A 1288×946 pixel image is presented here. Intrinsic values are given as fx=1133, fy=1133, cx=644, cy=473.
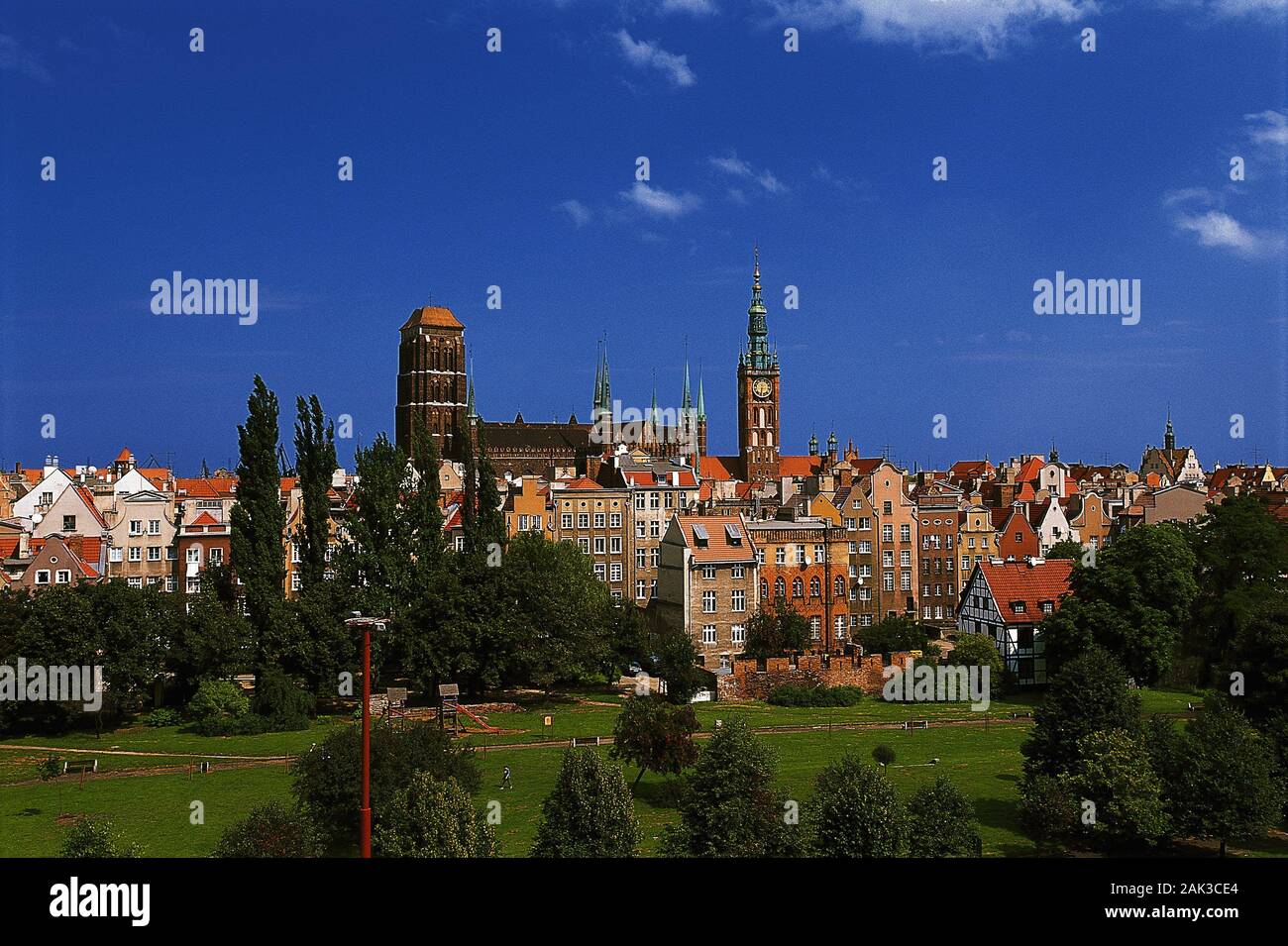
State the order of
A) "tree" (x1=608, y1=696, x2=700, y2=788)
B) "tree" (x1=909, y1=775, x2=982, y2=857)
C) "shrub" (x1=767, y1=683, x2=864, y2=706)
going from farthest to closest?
1. "shrub" (x1=767, y1=683, x2=864, y2=706)
2. "tree" (x1=608, y1=696, x2=700, y2=788)
3. "tree" (x1=909, y1=775, x2=982, y2=857)

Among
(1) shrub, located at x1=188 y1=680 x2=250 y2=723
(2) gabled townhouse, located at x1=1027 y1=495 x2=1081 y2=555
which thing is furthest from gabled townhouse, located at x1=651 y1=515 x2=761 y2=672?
(2) gabled townhouse, located at x1=1027 y1=495 x2=1081 y2=555

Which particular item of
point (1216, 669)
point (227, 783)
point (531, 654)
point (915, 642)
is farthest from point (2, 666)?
point (1216, 669)

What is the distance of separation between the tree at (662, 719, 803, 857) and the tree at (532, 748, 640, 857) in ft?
3.78

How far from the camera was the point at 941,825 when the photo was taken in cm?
2722

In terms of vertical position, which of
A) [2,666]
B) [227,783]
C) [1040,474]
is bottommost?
[227,783]

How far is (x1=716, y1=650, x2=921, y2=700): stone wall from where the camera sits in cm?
6147

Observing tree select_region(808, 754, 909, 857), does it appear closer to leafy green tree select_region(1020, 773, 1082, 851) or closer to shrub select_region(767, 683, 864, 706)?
leafy green tree select_region(1020, 773, 1082, 851)

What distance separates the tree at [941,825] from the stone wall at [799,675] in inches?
1306

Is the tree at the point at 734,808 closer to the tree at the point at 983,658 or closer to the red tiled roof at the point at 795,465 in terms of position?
the tree at the point at 983,658

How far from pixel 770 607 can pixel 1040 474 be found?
196 feet

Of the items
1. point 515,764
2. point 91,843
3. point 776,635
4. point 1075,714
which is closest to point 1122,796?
point 1075,714

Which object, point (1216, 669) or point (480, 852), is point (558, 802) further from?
point (1216, 669)

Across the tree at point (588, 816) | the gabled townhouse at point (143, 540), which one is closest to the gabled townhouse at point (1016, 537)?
the gabled townhouse at point (143, 540)
